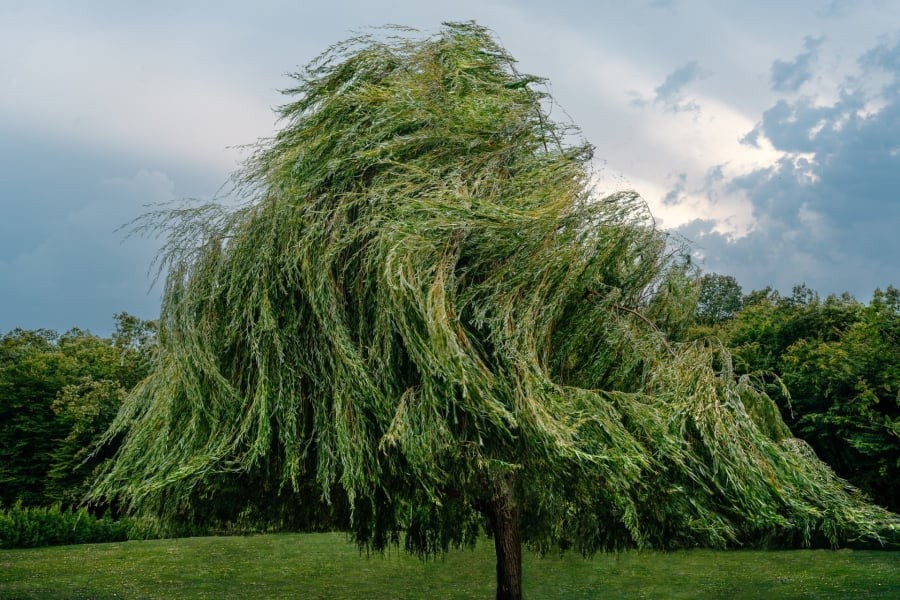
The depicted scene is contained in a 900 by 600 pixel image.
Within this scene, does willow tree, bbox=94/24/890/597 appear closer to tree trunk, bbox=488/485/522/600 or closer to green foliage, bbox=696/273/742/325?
tree trunk, bbox=488/485/522/600

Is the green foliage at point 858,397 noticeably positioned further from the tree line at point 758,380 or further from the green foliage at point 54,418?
the green foliage at point 54,418

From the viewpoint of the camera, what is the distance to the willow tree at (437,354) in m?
6.61

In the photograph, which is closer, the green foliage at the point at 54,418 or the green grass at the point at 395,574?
the green grass at the point at 395,574

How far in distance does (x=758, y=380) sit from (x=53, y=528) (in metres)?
21.0

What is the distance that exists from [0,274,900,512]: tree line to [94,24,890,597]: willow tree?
2029 mm

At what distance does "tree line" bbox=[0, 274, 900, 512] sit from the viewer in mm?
19000

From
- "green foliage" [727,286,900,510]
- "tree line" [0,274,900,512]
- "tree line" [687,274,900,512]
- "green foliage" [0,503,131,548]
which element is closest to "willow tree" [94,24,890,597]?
"tree line" [0,274,900,512]

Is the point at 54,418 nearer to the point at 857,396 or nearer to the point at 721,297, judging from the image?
the point at 857,396

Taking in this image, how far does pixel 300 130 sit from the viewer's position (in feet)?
27.7

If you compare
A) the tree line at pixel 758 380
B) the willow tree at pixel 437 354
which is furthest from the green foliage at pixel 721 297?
the willow tree at pixel 437 354

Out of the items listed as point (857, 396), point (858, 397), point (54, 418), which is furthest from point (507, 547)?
point (54, 418)

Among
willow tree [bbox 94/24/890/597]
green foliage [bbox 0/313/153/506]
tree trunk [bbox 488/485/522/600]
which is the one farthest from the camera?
green foliage [bbox 0/313/153/506]

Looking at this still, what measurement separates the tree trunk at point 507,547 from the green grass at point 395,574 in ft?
14.0

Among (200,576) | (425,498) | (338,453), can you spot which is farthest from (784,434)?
(200,576)
